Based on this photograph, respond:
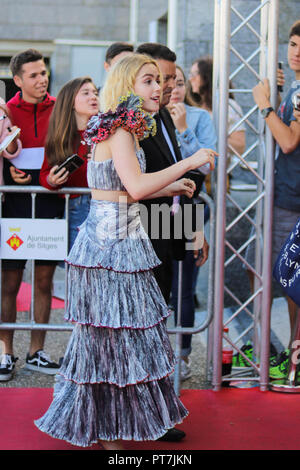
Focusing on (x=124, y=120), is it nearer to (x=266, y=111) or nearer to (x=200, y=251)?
(x=266, y=111)

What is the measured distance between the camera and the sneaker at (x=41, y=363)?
4.97m

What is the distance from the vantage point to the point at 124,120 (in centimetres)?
330

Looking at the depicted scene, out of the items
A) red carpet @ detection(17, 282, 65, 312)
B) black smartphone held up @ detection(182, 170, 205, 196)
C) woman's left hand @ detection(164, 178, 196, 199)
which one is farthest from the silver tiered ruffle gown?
red carpet @ detection(17, 282, 65, 312)

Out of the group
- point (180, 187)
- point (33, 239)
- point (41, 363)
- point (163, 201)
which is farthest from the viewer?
point (41, 363)

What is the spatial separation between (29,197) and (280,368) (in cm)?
194

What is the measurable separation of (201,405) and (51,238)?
4.48ft

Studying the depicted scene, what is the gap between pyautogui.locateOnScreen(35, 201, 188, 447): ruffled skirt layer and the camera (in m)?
3.38

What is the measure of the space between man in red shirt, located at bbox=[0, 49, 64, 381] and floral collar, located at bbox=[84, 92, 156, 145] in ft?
4.97

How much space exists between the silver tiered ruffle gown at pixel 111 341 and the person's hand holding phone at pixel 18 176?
137 cm

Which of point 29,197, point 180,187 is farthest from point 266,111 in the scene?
point 29,197

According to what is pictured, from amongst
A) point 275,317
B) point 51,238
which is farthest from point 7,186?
point 275,317

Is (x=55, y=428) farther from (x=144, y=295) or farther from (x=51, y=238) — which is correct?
(x=51, y=238)

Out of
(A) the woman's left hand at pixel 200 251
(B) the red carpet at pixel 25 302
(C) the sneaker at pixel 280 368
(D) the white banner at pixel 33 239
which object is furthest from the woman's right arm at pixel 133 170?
(B) the red carpet at pixel 25 302
